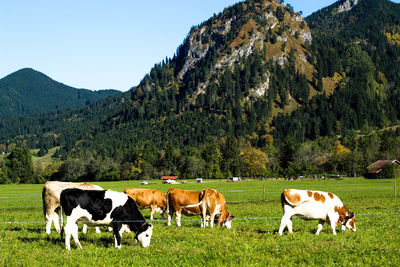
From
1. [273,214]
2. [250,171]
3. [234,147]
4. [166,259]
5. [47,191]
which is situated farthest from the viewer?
[234,147]

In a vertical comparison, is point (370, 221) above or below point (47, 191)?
below

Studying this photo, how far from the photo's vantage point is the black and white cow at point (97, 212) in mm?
15141

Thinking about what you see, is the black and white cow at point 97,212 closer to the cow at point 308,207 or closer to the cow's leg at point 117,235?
the cow's leg at point 117,235

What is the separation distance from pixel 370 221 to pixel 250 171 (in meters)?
139

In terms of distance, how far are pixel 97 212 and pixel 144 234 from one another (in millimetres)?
2077

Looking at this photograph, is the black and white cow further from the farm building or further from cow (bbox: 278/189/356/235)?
the farm building

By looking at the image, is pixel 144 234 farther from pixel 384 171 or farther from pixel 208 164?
pixel 208 164

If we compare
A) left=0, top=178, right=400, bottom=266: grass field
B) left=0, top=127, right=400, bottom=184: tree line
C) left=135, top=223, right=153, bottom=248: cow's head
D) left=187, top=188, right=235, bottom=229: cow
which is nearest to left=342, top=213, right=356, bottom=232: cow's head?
left=0, top=178, right=400, bottom=266: grass field

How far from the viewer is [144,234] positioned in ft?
50.6

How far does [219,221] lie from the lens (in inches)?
797

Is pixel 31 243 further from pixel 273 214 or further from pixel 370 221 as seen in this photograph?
pixel 370 221

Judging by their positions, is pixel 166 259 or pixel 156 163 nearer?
pixel 166 259

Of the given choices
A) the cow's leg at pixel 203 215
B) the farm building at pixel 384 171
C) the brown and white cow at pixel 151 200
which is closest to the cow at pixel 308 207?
the cow's leg at pixel 203 215

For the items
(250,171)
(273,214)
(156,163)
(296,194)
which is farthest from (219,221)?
(156,163)
